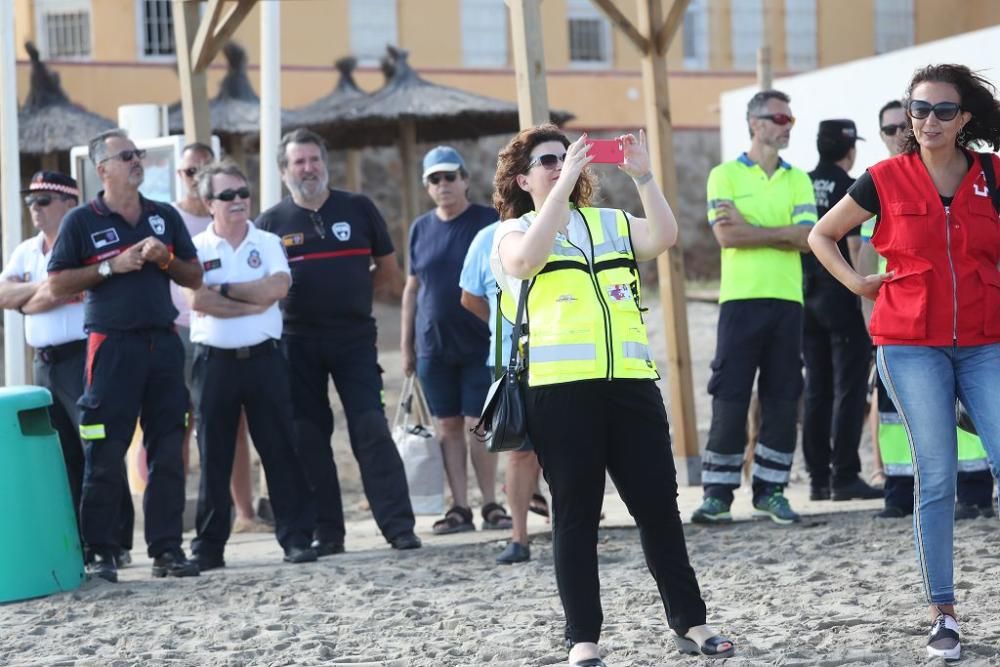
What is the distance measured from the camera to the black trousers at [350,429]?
833 cm

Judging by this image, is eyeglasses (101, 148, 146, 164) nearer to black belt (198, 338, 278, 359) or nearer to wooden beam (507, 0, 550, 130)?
black belt (198, 338, 278, 359)

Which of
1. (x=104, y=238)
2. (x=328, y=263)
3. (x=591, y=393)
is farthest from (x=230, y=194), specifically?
(x=591, y=393)

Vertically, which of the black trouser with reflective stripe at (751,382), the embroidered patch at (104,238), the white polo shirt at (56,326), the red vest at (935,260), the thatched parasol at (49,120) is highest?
the thatched parasol at (49,120)

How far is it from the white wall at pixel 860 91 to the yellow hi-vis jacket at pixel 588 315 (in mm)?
8529

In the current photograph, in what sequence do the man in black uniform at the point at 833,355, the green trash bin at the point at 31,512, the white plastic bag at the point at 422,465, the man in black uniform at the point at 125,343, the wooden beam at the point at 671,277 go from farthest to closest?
1. the wooden beam at the point at 671,277
2. the white plastic bag at the point at 422,465
3. the man in black uniform at the point at 833,355
4. the man in black uniform at the point at 125,343
5. the green trash bin at the point at 31,512

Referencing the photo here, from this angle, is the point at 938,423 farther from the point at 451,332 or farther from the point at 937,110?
the point at 451,332

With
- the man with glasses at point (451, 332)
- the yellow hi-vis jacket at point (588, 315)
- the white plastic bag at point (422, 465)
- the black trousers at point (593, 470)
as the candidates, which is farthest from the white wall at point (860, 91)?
the black trousers at point (593, 470)

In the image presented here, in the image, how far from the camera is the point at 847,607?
6031 mm

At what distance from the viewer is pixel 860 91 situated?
16.3m

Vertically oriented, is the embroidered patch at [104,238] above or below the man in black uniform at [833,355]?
above

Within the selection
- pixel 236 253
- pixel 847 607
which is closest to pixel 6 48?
pixel 236 253

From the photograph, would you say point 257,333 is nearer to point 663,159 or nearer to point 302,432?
point 302,432

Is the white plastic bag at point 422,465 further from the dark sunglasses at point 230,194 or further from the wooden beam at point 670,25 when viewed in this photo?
the wooden beam at point 670,25

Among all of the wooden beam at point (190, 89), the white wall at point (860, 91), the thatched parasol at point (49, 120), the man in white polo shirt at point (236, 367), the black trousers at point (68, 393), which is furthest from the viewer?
the thatched parasol at point (49, 120)
